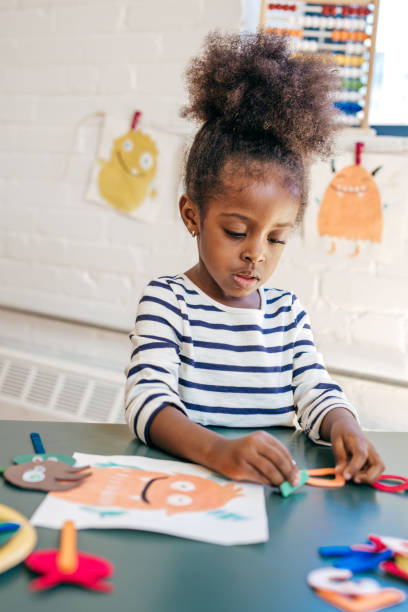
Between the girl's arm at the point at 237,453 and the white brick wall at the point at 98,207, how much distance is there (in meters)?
0.90

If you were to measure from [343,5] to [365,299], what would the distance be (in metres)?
0.72

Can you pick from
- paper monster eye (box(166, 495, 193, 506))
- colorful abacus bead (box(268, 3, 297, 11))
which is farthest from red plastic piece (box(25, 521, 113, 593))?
colorful abacus bead (box(268, 3, 297, 11))

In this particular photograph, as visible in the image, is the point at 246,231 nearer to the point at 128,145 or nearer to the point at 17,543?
the point at 17,543

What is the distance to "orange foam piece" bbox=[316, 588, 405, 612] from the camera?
38cm

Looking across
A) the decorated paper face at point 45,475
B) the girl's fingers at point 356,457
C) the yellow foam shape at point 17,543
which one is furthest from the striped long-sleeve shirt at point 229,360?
the yellow foam shape at point 17,543

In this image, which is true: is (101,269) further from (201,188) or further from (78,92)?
(201,188)

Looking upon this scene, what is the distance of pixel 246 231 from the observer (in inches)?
32.2

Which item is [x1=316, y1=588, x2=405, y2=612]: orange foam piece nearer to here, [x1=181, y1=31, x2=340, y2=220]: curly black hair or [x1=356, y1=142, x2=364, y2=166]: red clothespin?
[x1=181, y1=31, x2=340, y2=220]: curly black hair

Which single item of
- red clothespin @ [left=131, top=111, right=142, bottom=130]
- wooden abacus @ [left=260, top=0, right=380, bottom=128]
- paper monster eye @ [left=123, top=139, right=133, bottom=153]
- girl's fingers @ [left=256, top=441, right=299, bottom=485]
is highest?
wooden abacus @ [left=260, top=0, right=380, bottom=128]

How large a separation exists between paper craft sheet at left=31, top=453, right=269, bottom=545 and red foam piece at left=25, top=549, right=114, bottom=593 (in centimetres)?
5

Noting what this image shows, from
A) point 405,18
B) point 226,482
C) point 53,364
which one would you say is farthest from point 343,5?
point 226,482

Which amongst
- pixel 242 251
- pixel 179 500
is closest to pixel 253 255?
pixel 242 251

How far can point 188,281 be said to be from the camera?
3.06 ft

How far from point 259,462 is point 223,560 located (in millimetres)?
162
